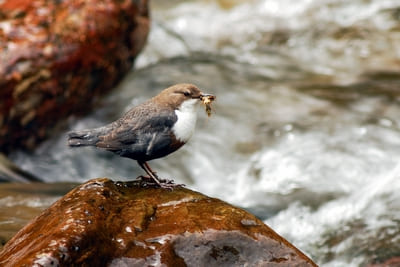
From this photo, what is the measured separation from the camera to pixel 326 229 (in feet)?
18.0

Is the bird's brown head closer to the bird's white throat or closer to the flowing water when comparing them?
the bird's white throat

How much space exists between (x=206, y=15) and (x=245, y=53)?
2162 mm

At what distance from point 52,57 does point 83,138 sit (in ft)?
9.99

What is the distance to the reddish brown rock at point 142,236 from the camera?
289 centimetres

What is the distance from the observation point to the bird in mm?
3764

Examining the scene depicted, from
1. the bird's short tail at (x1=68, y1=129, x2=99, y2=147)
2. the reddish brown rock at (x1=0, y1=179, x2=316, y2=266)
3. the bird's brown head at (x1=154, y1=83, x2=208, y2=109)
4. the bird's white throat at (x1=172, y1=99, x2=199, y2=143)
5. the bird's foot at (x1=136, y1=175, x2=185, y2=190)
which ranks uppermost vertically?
the bird's brown head at (x1=154, y1=83, x2=208, y2=109)

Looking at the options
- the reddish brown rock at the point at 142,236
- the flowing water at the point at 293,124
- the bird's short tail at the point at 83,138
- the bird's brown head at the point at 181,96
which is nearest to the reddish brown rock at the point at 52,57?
the flowing water at the point at 293,124

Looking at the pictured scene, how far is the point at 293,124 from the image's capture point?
7777 mm

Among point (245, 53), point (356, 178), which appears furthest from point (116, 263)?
point (245, 53)

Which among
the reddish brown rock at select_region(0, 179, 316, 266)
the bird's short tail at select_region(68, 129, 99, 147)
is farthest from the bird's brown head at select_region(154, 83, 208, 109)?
the reddish brown rock at select_region(0, 179, 316, 266)

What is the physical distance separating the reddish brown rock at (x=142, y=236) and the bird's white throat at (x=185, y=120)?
454 mm

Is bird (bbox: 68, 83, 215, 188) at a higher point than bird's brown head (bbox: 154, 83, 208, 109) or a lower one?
lower

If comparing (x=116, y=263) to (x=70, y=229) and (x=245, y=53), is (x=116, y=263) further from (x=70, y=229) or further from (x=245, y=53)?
(x=245, y=53)

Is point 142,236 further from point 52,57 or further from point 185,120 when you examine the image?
point 52,57
